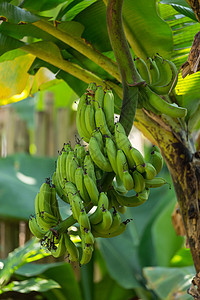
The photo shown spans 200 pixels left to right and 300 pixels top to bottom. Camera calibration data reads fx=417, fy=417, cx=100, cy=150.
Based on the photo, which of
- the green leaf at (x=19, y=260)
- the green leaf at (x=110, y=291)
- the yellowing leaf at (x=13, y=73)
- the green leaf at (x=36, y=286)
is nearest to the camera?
the yellowing leaf at (x=13, y=73)

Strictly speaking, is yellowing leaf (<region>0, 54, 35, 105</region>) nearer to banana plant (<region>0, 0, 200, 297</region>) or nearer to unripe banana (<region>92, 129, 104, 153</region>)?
banana plant (<region>0, 0, 200, 297</region>)

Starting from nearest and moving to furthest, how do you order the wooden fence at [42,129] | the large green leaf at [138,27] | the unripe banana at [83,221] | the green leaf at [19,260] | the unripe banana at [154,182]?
the unripe banana at [83,221] < the unripe banana at [154,182] < the large green leaf at [138,27] < the green leaf at [19,260] < the wooden fence at [42,129]

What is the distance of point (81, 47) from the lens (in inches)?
43.6

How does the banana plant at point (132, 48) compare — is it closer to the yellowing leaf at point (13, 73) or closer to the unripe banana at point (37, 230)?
the yellowing leaf at point (13, 73)

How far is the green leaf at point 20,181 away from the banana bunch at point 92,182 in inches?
65.8

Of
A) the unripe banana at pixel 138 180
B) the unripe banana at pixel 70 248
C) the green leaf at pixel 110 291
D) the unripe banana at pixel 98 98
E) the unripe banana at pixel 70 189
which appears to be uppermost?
the unripe banana at pixel 98 98

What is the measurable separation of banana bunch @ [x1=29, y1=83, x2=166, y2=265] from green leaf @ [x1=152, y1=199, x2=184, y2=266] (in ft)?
6.08

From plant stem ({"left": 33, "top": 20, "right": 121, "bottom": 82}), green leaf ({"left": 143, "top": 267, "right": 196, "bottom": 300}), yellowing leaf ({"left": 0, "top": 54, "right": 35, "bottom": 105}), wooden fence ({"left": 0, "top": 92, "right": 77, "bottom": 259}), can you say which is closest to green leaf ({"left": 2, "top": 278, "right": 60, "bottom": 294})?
green leaf ({"left": 143, "top": 267, "right": 196, "bottom": 300})

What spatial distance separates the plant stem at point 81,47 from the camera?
3.61 ft

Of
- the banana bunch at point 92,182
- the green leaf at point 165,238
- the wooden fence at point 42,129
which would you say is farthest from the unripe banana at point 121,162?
the wooden fence at point 42,129

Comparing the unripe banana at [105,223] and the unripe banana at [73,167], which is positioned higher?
the unripe banana at [73,167]

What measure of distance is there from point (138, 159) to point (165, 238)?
6.93 feet

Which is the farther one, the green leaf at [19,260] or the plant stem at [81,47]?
the green leaf at [19,260]

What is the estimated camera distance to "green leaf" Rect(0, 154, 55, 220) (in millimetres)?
2529
